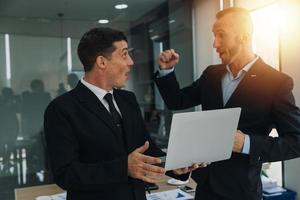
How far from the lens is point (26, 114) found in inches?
152

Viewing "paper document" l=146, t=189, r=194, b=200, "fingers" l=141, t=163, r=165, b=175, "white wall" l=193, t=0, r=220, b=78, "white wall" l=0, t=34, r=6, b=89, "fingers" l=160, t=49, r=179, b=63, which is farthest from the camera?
"white wall" l=193, t=0, r=220, b=78

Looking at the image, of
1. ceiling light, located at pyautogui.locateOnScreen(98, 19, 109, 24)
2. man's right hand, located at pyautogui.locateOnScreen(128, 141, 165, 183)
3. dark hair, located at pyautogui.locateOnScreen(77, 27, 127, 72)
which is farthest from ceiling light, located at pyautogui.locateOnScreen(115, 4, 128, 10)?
man's right hand, located at pyautogui.locateOnScreen(128, 141, 165, 183)

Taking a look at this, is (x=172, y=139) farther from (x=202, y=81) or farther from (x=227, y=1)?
(x=227, y=1)

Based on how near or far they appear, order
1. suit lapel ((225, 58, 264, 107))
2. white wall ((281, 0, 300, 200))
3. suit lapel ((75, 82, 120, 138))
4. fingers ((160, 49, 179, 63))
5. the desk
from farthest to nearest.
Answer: white wall ((281, 0, 300, 200)) → the desk → fingers ((160, 49, 179, 63)) → suit lapel ((225, 58, 264, 107)) → suit lapel ((75, 82, 120, 138))

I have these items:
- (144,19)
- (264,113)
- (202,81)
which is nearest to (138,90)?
(144,19)

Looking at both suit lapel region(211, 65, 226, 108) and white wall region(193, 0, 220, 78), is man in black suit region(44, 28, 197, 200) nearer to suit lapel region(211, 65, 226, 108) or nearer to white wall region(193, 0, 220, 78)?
suit lapel region(211, 65, 226, 108)

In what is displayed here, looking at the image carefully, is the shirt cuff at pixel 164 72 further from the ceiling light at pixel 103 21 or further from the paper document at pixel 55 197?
the ceiling light at pixel 103 21

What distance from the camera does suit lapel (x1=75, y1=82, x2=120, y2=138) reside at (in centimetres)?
135

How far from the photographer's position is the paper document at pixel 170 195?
6.89 feet

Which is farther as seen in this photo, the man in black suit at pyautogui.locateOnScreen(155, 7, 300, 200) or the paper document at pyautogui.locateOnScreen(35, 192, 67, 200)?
the paper document at pyautogui.locateOnScreen(35, 192, 67, 200)

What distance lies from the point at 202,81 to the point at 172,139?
64cm

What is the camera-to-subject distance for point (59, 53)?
3910 mm

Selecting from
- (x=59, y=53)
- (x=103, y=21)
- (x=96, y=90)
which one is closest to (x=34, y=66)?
(x=59, y=53)

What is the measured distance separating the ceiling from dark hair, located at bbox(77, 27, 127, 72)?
2.65m
